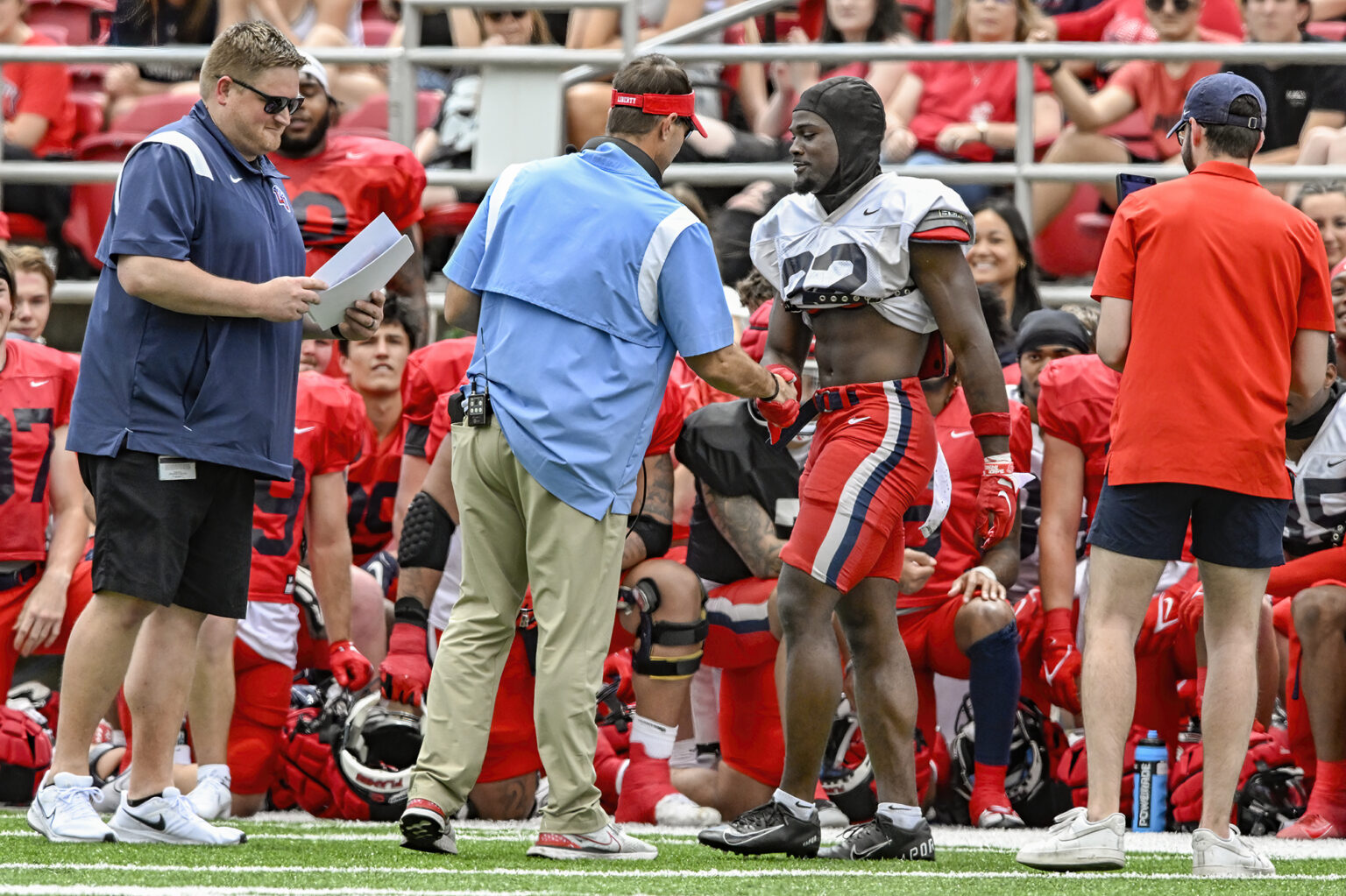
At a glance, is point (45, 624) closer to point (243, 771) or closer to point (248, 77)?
point (243, 771)

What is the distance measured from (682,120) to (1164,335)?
137cm

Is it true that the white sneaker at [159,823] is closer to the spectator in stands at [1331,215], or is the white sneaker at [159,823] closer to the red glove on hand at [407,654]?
the red glove on hand at [407,654]

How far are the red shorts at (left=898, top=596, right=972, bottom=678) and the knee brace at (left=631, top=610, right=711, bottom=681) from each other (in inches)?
28.6

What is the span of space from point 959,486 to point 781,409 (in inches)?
66.7

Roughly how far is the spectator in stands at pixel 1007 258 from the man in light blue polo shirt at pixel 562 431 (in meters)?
2.93

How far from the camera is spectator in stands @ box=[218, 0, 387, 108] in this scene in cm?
952

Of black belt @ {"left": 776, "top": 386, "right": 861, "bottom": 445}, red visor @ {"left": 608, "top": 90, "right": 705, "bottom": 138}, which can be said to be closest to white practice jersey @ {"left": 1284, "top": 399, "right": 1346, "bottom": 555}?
black belt @ {"left": 776, "top": 386, "right": 861, "bottom": 445}

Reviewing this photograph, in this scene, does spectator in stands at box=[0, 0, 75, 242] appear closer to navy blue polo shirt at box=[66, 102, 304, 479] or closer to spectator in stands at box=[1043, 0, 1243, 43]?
navy blue polo shirt at box=[66, 102, 304, 479]

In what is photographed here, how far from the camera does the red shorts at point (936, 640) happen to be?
591 cm

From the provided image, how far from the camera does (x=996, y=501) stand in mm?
4496

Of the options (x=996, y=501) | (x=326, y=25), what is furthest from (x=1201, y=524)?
(x=326, y=25)

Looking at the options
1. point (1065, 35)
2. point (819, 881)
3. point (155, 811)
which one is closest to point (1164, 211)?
point (819, 881)

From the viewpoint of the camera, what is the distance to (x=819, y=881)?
3.97 m

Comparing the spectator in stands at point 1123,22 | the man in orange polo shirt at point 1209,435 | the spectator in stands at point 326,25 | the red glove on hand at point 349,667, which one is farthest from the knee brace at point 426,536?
the spectator in stands at point 1123,22
